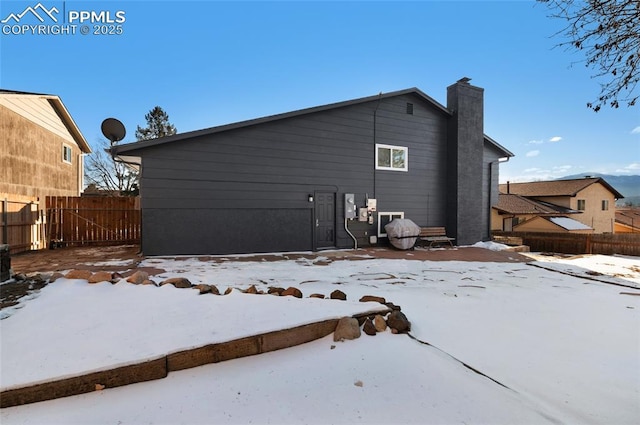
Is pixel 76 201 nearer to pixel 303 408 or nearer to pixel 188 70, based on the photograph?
pixel 188 70

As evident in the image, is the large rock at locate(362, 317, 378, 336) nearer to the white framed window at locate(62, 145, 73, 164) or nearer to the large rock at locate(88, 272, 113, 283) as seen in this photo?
the large rock at locate(88, 272, 113, 283)

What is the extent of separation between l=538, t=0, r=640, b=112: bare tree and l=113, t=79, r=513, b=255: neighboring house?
7.15 m

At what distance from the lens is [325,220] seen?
9.95 metres

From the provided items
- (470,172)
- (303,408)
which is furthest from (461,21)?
(303,408)

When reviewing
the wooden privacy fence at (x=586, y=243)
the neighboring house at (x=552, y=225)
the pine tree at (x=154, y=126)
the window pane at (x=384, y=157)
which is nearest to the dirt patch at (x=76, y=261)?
the window pane at (x=384, y=157)

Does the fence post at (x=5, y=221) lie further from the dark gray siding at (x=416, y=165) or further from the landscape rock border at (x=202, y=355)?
the dark gray siding at (x=416, y=165)

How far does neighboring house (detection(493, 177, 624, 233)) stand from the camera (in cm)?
2577

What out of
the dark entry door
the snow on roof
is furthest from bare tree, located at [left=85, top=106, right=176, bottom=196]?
the snow on roof

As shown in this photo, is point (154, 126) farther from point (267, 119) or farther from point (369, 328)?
point (369, 328)

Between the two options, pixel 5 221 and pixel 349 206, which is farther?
pixel 349 206

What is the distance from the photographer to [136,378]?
205 centimetres

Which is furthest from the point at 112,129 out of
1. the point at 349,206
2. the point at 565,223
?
the point at 565,223

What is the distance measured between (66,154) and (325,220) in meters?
12.8

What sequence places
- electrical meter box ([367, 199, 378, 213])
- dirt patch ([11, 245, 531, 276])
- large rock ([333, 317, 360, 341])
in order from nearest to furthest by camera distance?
large rock ([333, 317, 360, 341]), dirt patch ([11, 245, 531, 276]), electrical meter box ([367, 199, 378, 213])
